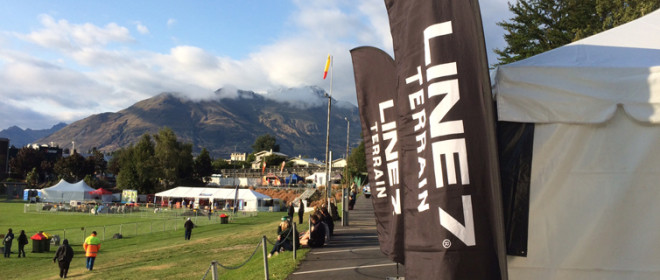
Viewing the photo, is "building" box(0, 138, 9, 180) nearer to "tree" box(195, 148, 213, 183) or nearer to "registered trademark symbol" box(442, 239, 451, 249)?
"tree" box(195, 148, 213, 183)

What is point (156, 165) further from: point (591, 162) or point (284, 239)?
point (591, 162)

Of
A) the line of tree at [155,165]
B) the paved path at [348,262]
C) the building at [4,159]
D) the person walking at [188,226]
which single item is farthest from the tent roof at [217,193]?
the building at [4,159]

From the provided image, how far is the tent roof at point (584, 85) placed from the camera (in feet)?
14.5

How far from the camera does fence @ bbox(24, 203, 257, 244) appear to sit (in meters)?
32.0

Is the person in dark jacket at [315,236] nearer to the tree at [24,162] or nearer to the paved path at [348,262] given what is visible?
the paved path at [348,262]

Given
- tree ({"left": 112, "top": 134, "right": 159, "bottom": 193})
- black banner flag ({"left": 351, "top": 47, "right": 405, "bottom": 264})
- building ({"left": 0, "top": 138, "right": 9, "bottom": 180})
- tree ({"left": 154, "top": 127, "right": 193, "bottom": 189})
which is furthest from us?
building ({"left": 0, "top": 138, "right": 9, "bottom": 180})

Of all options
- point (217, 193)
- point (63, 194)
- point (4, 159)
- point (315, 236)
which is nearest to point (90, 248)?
point (315, 236)

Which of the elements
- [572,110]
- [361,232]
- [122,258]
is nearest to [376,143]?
[572,110]

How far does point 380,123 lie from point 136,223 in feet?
98.5

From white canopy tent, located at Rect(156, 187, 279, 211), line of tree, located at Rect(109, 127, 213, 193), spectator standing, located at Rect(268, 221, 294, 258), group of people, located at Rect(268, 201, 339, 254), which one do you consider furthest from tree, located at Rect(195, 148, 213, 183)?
spectator standing, located at Rect(268, 221, 294, 258)

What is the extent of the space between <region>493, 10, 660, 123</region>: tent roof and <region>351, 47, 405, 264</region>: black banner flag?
2268 millimetres

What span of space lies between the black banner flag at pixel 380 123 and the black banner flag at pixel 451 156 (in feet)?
7.48

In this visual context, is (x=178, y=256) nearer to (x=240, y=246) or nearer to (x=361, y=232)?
(x=240, y=246)

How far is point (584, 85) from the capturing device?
15.1 ft
